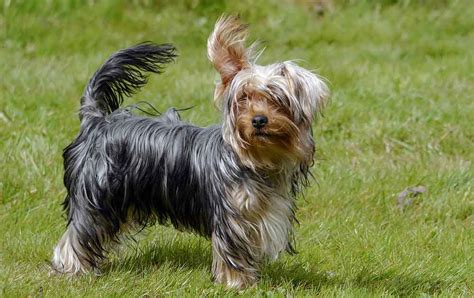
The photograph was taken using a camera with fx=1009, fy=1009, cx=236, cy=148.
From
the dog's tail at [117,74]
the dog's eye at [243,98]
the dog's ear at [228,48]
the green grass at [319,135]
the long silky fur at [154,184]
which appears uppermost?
the dog's ear at [228,48]

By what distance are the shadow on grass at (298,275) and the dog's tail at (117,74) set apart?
881 mm

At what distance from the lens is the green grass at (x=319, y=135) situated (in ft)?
19.0

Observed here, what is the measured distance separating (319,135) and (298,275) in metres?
2.74

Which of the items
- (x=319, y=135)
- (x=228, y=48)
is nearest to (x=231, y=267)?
(x=228, y=48)

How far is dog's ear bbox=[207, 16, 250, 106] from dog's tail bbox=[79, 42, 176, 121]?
2.29 ft

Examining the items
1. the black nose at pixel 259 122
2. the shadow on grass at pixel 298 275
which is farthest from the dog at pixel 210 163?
the shadow on grass at pixel 298 275

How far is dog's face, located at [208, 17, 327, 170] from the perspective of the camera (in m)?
4.82

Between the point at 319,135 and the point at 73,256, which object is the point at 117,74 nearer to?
the point at 73,256

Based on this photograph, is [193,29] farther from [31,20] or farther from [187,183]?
[187,183]

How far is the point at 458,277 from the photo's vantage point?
584cm

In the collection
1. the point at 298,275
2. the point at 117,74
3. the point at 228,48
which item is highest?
the point at 228,48

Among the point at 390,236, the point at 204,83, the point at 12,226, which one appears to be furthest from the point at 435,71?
the point at 12,226

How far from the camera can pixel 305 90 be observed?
496cm

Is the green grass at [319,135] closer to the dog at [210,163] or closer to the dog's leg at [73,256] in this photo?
the dog's leg at [73,256]
